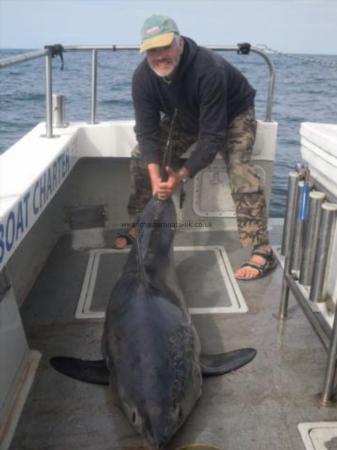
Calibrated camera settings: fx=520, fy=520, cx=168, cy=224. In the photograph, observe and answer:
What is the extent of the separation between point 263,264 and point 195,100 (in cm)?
135

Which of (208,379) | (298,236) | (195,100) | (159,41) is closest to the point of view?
(208,379)

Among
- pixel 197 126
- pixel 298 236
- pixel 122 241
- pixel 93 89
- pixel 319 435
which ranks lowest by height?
pixel 319 435

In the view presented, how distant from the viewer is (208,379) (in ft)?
9.06

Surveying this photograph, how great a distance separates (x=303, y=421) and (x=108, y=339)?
1.04 metres

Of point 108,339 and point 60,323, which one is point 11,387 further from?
point 60,323

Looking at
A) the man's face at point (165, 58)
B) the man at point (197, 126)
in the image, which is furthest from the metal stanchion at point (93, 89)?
the man's face at point (165, 58)

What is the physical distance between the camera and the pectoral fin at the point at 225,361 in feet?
9.08

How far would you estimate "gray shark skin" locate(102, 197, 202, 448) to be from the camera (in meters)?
2.20

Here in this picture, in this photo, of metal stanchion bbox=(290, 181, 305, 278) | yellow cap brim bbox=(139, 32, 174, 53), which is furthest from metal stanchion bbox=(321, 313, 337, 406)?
yellow cap brim bbox=(139, 32, 174, 53)

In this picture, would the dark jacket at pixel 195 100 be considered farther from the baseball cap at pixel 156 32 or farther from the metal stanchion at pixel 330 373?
the metal stanchion at pixel 330 373

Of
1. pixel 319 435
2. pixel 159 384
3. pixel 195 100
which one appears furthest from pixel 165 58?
pixel 319 435

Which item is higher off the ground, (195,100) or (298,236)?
(195,100)

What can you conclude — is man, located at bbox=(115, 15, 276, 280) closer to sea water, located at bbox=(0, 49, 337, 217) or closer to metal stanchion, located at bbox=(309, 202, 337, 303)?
metal stanchion, located at bbox=(309, 202, 337, 303)

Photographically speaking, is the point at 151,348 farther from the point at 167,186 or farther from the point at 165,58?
the point at 165,58
